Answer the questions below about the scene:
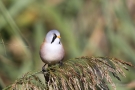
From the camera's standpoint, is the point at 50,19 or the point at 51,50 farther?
the point at 50,19

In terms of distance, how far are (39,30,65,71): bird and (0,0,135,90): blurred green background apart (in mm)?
619

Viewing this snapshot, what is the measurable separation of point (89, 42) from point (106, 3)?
633 mm

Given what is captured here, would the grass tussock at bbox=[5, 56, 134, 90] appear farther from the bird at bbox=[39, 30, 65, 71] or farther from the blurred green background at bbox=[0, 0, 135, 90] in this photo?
the blurred green background at bbox=[0, 0, 135, 90]

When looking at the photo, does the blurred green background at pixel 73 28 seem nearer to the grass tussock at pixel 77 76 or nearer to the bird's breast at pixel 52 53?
the bird's breast at pixel 52 53

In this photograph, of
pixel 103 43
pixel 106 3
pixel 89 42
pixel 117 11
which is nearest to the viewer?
pixel 106 3

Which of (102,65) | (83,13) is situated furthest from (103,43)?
(102,65)

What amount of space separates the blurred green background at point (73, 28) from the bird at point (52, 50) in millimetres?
619

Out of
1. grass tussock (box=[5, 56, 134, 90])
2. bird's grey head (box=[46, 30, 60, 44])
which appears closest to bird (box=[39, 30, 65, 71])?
bird's grey head (box=[46, 30, 60, 44])

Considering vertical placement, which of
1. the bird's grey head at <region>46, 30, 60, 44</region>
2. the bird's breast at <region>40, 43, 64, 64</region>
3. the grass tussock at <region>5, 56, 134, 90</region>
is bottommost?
the grass tussock at <region>5, 56, 134, 90</region>

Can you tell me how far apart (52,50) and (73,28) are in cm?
169

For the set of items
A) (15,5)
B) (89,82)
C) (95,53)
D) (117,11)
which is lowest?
(89,82)

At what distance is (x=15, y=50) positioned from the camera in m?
4.41

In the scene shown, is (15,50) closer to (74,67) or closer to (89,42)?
(89,42)

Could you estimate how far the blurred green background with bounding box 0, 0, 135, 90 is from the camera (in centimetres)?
334
